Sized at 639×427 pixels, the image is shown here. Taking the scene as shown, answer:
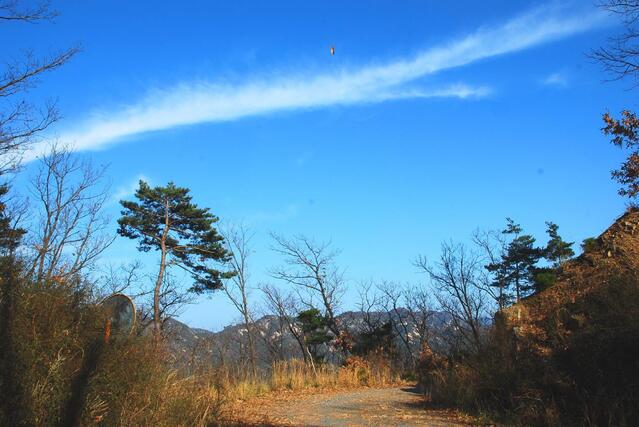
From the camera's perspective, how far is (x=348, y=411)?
36.9ft

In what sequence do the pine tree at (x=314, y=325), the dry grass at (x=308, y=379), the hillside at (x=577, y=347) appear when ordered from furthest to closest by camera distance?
the pine tree at (x=314, y=325)
the dry grass at (x=308, y=379)
the hillside at (x=577, y=347)

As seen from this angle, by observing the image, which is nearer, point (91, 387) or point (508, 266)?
point (91, 387)

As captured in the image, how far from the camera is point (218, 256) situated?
29.2m

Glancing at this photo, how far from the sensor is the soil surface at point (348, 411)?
9551mm

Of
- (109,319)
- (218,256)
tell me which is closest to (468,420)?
(109,319)

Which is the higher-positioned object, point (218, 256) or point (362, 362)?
point (218, 256)

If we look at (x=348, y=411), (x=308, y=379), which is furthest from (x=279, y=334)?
(x=348, y=411)

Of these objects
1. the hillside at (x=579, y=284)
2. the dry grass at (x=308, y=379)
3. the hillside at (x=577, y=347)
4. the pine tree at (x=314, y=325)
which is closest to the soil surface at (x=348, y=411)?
the dry grass at (x=308, y=379)

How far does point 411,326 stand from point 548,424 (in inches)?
1289

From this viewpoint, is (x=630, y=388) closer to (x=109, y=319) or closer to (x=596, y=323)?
(x=596, y=323)

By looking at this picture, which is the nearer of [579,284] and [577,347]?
[577,347]

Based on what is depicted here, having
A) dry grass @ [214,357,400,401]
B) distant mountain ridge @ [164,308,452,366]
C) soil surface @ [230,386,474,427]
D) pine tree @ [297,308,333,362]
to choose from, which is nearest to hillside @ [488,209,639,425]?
soil surface @ [230,386,474,427]

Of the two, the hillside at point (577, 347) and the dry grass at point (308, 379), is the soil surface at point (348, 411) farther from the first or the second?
the hillside at point (577, 347)

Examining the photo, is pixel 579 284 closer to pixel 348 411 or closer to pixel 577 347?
pixel 577 347
